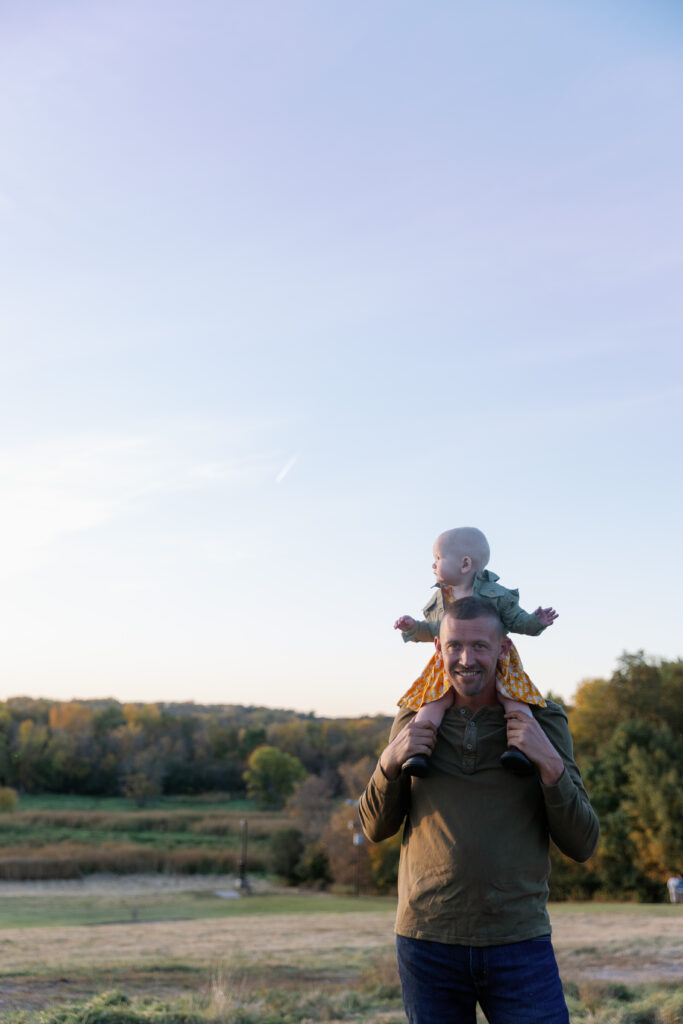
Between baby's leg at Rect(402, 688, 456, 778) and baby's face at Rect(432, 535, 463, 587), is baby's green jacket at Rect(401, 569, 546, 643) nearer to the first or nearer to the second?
baby's face at Rect(432, 535, 463, 587)

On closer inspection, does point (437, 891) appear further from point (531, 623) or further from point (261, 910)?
point (261, 910)

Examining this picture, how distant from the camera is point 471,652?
9.59ft

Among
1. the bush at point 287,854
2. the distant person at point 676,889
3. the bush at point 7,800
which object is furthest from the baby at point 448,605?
the bush at point 7,800

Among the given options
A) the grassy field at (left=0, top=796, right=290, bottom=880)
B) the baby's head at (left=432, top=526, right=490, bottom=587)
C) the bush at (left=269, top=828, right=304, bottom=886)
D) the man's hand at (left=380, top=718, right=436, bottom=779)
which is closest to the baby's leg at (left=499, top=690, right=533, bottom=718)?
the man's hand at (left=380, top=718, right=436, bottom=779)

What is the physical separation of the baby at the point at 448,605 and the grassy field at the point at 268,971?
328 cm

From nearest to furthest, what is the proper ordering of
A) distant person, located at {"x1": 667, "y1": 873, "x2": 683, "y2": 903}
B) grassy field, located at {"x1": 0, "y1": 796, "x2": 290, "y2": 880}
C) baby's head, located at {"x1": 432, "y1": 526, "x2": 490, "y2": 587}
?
baby's head, located at {"x1": 432, "y1": 526, "x2": 490, "y2": 587}
distant person, located at {"x1": 667, "y1": 873, "x2": 683, "y2": 903}
grassy field, located at {"x1": 0, "y1": 796, "x2": 290, "y2": 880}

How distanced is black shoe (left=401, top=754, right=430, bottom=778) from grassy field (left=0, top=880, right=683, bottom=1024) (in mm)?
3503

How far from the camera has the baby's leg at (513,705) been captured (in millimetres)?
2861

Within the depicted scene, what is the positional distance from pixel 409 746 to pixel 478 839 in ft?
1.07

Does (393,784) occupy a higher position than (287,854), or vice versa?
(393,784)

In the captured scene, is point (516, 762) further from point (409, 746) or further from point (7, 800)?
point (7, 800)

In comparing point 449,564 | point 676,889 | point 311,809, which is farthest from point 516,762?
point 311,809

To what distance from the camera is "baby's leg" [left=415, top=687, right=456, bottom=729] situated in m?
2.94

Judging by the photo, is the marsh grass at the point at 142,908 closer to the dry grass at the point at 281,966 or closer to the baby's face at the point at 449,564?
the dry grass at the point at 281,966
